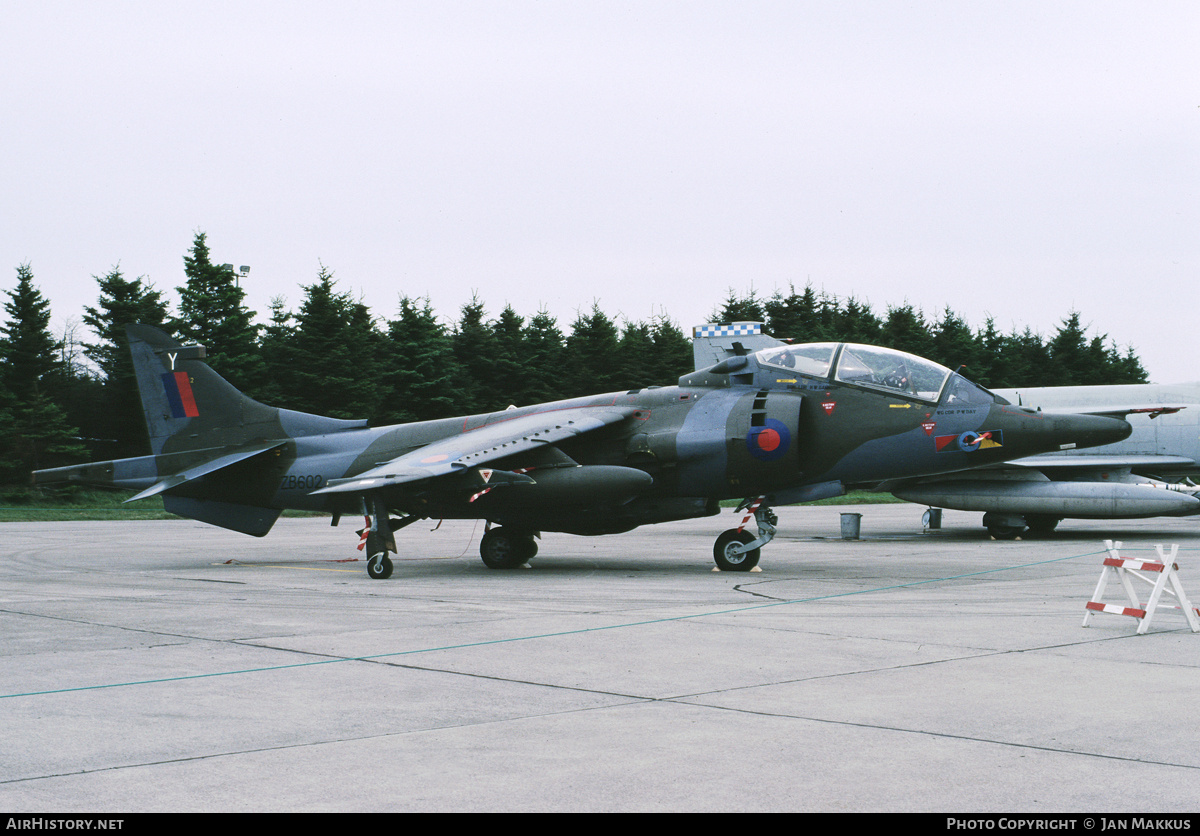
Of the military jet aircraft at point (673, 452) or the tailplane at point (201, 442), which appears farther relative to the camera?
the tailplane at point (201, 442)

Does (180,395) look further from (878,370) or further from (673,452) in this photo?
(878,370)

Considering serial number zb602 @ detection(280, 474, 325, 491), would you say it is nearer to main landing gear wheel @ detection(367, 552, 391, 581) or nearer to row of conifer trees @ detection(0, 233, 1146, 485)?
main landing gear wheel @ detection(367, 552, 391, 581)

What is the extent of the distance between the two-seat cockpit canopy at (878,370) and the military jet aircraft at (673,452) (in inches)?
0.7

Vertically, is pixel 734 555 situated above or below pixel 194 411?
below

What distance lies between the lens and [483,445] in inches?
555

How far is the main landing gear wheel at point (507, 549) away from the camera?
15.5 m

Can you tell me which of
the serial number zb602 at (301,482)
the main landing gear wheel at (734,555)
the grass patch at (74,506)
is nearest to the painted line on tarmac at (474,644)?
the main landing gear wheel at (734,555)

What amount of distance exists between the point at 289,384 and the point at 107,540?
76.6ft

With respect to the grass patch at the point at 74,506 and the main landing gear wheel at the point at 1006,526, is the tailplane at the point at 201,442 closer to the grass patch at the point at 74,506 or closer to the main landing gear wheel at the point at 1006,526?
the main landing gear wheel at the point at 1006,526

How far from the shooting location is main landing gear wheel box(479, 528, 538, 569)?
611 inches

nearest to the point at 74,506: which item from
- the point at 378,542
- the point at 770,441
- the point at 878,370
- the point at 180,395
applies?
the point at 180,395

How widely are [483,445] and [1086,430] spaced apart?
7760 mm

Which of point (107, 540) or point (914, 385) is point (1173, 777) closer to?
point (914, 385)

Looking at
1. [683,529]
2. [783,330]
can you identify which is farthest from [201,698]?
[783,330]
